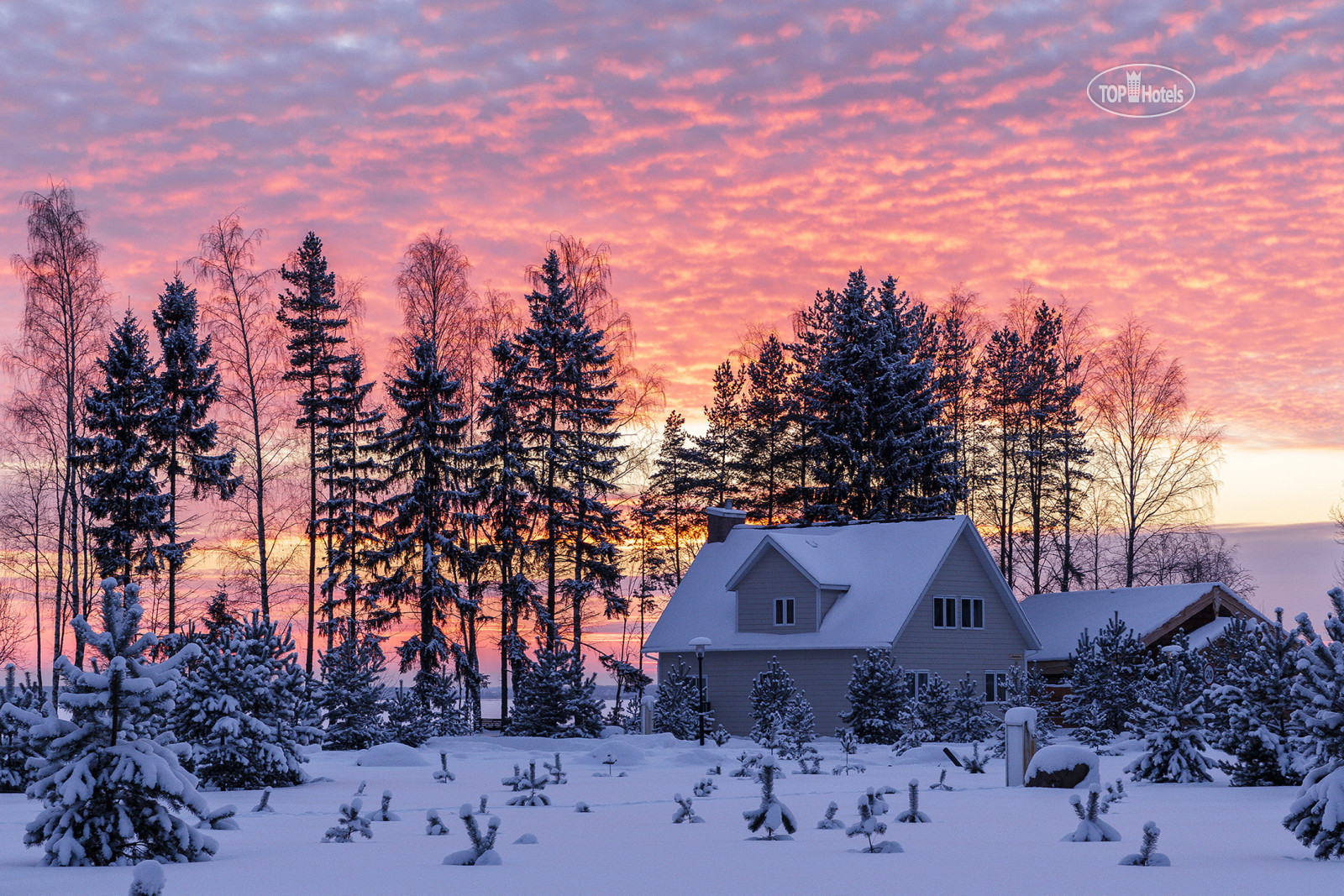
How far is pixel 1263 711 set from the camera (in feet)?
75.4

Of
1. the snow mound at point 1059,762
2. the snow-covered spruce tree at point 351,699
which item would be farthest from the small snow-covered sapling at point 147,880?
the snow-covered spruce tree at point 351,699

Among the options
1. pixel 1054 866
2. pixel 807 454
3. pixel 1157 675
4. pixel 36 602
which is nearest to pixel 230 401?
pixel 36 602

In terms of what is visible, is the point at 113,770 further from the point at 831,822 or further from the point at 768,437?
the point at 768,437

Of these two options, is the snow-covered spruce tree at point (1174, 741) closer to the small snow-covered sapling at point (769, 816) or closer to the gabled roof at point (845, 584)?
the small snow-covered sapling at point (769, 816)

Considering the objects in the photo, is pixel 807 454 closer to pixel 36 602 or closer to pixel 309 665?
pixel 309 665

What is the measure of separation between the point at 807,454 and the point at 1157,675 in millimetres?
19556

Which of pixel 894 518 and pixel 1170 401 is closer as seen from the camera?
pixel 894 518

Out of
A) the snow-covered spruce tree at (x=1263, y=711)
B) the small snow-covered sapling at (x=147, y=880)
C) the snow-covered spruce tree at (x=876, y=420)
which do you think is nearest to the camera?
the small snow-covered sapling at (x=147, y=880)

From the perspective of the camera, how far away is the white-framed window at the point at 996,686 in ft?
144

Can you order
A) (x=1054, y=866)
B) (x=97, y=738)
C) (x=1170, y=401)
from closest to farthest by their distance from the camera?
(x=1054, y=866) < (x=97, y=738) < (x=1170, y=401)

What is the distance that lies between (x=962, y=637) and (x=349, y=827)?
30.8 metres

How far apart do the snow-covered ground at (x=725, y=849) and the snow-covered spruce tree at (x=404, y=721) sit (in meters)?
11.6

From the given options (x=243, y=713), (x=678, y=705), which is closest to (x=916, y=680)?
(x=678, y=705)

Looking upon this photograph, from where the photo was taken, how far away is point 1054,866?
12.9m
